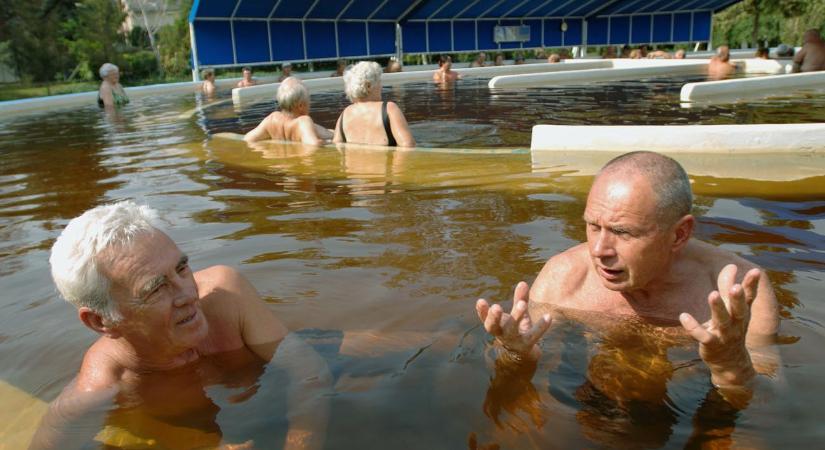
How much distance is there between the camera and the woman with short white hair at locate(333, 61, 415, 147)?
7.72 metres

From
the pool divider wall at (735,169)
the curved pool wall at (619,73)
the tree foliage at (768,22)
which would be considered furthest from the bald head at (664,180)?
the tree foliage at (768,22)

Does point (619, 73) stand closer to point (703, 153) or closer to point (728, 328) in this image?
point (703, 153)

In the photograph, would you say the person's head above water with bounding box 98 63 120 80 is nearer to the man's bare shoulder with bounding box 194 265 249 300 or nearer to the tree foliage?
the man's bare shoulder with bounding box 194 265 249 300

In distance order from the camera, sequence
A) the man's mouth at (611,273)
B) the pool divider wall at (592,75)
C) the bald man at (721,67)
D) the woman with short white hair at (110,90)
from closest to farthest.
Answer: the man's mouth at (611,273)
the woman with short white hair at (110,90)
the pool divider wall at (592,75)
the bald man at (721,67)

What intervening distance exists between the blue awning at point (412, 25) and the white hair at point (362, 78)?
54.9ft

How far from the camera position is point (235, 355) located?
10.00 feet

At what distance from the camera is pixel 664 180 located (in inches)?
108

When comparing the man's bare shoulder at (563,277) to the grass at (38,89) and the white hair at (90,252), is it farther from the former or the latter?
the grass at (38,89)

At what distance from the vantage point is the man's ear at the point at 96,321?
2564mm

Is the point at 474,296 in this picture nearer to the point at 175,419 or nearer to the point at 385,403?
the point at 385,403

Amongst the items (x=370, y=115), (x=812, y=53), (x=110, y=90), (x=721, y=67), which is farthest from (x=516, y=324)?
(x=721, y=67)

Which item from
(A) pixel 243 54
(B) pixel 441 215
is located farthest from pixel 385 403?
(A) pixel 243 54

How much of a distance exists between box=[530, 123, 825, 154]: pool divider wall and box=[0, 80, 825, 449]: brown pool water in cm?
39

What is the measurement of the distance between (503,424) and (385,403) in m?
0.51
